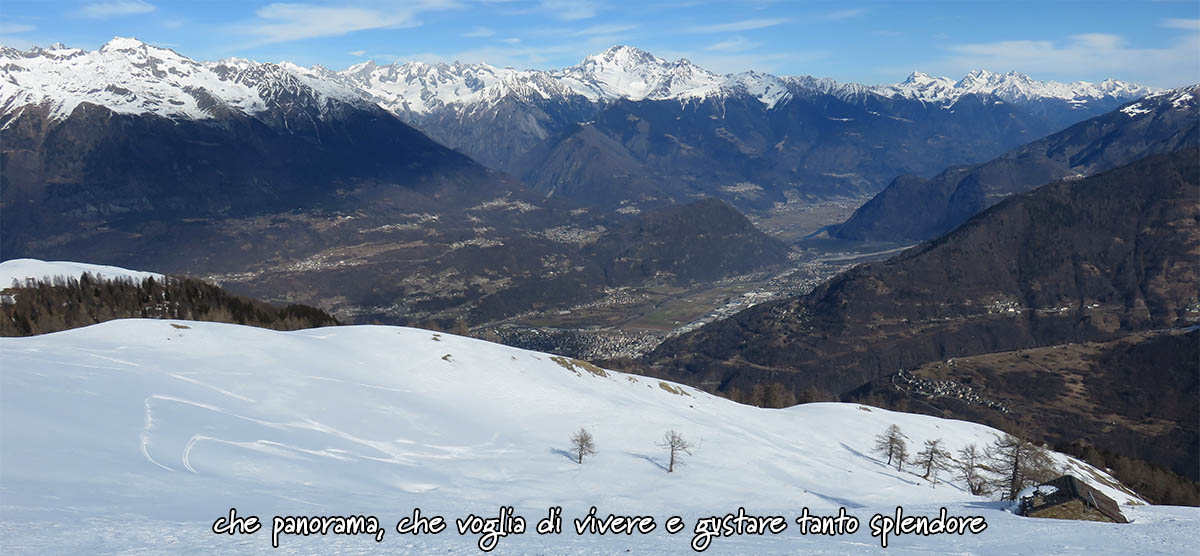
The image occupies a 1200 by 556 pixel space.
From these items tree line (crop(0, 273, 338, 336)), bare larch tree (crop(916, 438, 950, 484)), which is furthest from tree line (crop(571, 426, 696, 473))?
tree line (crop(0, 273, 338, 336))

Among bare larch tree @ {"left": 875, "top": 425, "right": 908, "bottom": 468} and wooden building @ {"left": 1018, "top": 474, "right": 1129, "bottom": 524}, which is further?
bare larch tree @ {"left": 875, "top": 425, "right": 908, "bottom": 468}

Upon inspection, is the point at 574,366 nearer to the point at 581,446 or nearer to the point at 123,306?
the point at 581,446

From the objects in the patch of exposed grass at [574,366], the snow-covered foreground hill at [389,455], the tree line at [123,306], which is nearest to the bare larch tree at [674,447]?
the snow-covered foreground hill at [389,455]

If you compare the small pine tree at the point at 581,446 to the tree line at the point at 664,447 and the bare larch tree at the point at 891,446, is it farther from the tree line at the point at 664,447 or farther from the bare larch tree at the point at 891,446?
the bare larch tree at the point at 891,446

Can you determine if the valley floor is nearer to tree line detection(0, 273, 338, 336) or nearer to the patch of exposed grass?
the patch of exposed grass

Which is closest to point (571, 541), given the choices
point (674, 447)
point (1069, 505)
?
point (674, 447)
